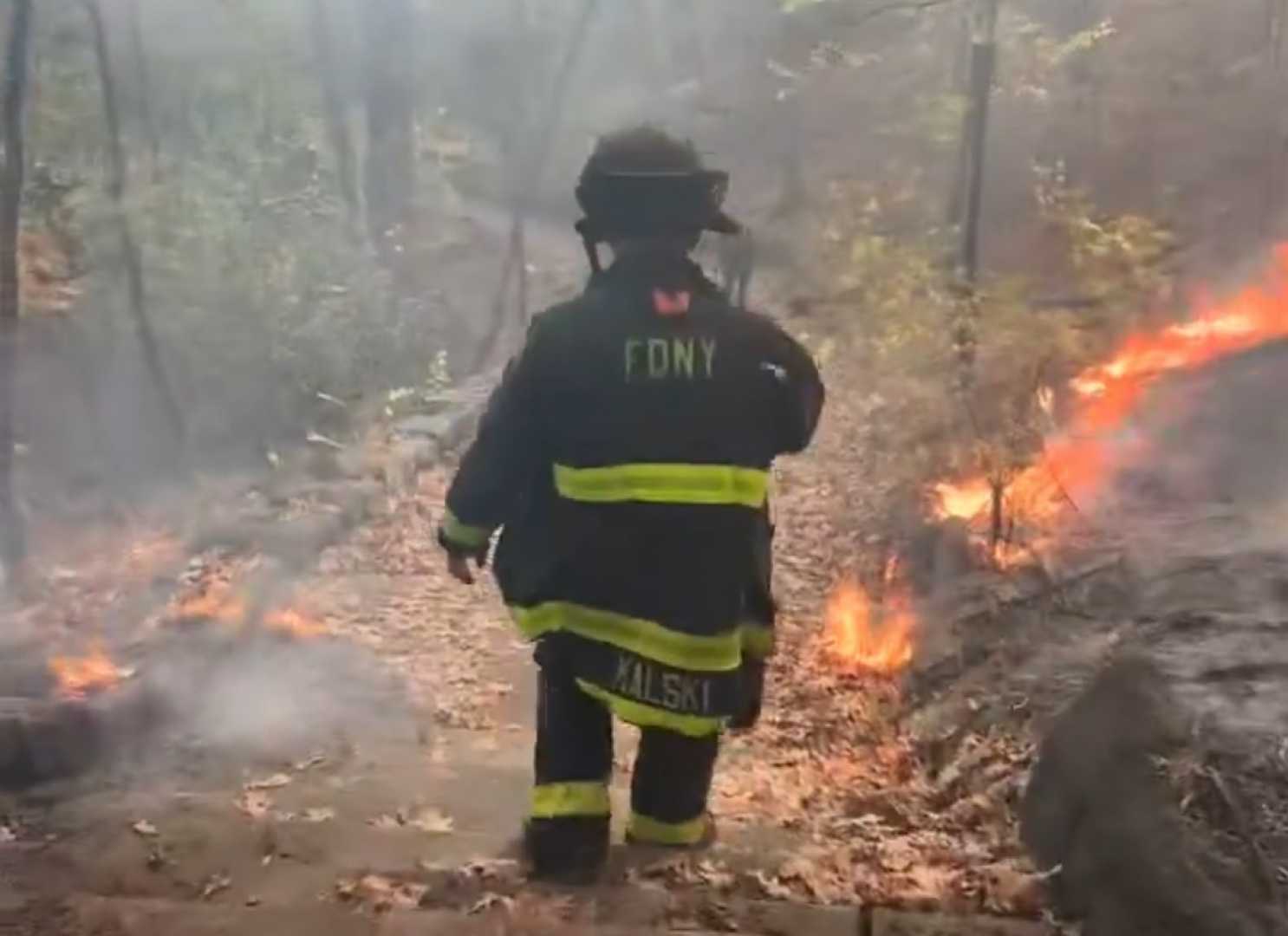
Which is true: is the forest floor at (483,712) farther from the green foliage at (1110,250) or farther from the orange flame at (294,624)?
the green foliage at (1110,250)

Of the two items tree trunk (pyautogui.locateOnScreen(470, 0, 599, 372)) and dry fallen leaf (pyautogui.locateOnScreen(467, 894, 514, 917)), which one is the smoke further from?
tree trunk (pyautogui.locateOnScreen(470, 0, 599, 372))

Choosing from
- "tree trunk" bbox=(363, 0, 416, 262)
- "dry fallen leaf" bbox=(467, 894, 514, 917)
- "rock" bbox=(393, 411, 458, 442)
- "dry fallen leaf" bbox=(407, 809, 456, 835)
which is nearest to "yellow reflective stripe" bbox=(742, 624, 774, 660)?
"dry fallen leaf" bbox=(467, 894, 514, 917)

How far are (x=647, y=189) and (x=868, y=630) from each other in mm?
2342

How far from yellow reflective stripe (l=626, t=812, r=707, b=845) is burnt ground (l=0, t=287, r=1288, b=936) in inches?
2.0

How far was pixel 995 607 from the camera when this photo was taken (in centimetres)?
406

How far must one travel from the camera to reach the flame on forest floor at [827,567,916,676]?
Answer: 4.24 m

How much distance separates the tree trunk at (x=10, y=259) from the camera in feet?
17.1

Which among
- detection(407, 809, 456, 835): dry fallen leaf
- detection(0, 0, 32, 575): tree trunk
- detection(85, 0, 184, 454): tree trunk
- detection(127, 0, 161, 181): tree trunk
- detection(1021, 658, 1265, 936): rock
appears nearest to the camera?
detection(1021, 658, 1265, 936): rock

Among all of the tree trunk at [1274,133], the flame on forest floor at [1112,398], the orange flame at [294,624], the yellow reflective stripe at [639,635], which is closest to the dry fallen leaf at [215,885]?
the yellow reflective stripe at [639,635]

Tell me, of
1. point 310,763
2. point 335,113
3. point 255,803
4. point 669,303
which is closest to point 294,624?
point 310,763

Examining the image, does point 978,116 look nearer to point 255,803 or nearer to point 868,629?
point 868,629

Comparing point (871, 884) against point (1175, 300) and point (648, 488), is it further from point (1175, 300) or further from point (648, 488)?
point (1175, 300)

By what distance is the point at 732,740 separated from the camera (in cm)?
387

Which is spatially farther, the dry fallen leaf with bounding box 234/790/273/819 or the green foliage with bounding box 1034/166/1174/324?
the green foliage with bounding box 1034/166/1174/324
